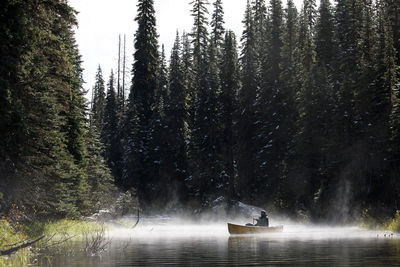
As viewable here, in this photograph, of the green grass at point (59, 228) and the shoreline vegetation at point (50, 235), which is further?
the green grass at point (59, 228)

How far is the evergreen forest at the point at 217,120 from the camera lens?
1936 cm

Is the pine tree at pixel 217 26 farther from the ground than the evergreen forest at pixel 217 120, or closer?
farther from the ground

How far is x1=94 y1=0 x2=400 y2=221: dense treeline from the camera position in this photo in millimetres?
38438

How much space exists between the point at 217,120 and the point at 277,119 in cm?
726

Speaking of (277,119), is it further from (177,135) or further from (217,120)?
(177,135)

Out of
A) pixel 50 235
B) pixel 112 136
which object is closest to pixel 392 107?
pixel 50 235

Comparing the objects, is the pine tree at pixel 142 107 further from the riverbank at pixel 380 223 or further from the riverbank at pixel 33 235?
the riverbank at pixel 33 235

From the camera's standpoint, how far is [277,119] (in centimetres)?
4941

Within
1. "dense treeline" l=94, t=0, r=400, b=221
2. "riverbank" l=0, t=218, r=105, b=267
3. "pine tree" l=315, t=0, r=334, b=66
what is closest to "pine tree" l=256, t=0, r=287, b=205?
"dense treeline" l=94, t=0, r=400, b=221

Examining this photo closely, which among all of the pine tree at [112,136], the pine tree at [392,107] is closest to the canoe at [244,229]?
the pine tree at [392,107]

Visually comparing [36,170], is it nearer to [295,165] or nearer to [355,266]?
[355,266]

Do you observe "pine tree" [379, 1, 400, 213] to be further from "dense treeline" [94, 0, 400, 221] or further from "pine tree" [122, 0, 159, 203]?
"pine tree" [122, 0, 159, 203]

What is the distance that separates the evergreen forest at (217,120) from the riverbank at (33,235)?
0.92 meters

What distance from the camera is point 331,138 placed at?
4088 cm
